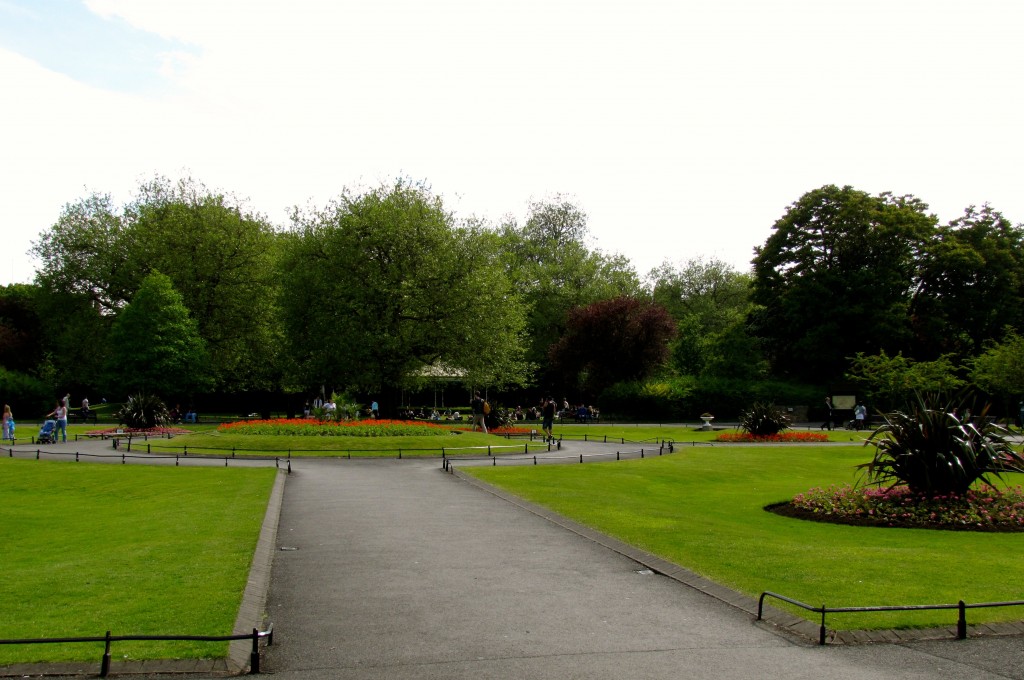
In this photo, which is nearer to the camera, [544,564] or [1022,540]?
[544,564]

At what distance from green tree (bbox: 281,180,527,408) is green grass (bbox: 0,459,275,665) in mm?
23212

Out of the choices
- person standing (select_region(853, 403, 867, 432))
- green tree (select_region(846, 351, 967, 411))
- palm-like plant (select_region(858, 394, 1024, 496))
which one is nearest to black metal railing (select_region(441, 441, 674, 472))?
palm-like plant (select_region(858, 394, 1024, 496))

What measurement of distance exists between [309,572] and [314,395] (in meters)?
54.0

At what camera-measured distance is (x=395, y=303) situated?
43250mm

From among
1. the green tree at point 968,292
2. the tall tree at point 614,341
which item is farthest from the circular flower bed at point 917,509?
the green tree at point 968,292

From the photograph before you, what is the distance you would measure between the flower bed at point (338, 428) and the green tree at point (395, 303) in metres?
10.4

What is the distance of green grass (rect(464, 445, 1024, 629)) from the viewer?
28.9ft

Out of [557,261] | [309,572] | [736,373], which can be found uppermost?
[557,261]

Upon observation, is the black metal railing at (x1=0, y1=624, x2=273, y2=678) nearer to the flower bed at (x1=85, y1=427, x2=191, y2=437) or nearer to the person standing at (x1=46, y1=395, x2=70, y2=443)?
the person standing at (x1=46, y1=395, x2=70, y2=443)

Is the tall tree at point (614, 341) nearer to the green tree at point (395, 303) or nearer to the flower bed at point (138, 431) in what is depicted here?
the green tree at point (395, 303)

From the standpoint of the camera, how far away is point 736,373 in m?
58.3

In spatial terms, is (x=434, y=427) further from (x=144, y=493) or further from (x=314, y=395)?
(x=314, y=395)

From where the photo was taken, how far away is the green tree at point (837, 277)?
5494 centimetres

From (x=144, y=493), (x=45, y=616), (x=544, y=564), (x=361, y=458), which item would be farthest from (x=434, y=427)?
(x=45, y=616)
